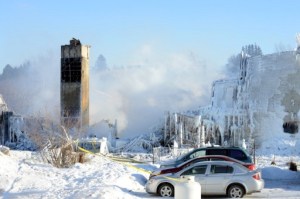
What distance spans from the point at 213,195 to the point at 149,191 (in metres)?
2.09

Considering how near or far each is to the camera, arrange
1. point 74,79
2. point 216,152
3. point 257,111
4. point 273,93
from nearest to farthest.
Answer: point 216,152 → point 74,79 → point 257,111 → point 273,93

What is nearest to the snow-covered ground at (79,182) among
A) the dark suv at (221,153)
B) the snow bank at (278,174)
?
the snow bank at (278,174)

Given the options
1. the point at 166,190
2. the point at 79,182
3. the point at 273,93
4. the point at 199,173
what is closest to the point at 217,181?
the point at 199,173

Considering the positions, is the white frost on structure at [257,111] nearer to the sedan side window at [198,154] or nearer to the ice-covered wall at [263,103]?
the ice-covered wall at [263,103]

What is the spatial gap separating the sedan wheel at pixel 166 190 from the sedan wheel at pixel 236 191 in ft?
5.98

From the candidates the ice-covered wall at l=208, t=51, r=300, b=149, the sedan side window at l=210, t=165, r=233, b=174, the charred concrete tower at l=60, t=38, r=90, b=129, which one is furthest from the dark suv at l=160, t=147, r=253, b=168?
the charred concrete tower at l=60, t=38, r=90, b=129

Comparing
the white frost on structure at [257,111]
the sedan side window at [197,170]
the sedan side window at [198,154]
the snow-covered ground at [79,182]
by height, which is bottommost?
Result: the snow-covered ground at [79,182]

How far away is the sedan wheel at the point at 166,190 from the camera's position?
1747 cm

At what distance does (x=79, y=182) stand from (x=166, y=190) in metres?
2.93

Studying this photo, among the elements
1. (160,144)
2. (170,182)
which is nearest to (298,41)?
(160,144)

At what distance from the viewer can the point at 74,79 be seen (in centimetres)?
4397

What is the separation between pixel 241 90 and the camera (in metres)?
47.7

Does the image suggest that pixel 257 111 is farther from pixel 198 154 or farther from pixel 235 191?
pixel 235 191

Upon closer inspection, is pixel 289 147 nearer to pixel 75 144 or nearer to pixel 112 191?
pixel 75 144
